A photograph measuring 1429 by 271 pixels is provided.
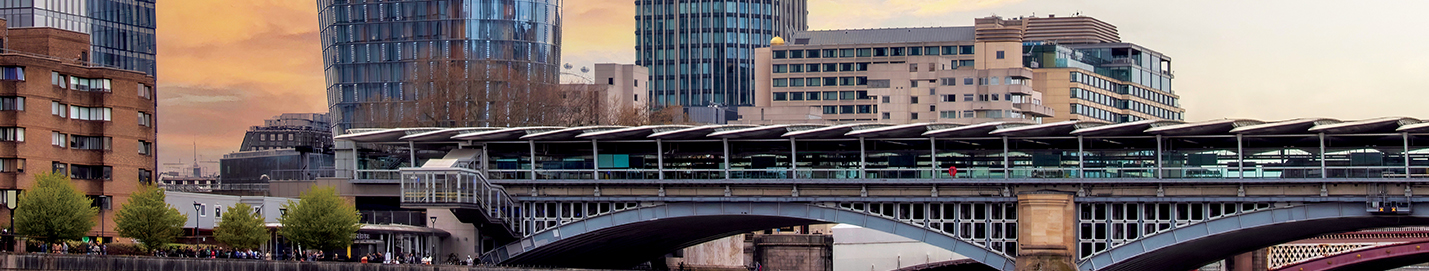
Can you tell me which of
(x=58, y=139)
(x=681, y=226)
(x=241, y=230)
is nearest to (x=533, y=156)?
(x=681, y=226)

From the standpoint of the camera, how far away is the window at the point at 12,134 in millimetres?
102312

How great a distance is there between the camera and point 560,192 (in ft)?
328

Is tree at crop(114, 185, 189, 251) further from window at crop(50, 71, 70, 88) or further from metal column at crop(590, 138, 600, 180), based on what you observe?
metal column at crop(590, 138, 600, 180)

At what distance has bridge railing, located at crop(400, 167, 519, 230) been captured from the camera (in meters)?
96.1

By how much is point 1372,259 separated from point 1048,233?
56716 mm

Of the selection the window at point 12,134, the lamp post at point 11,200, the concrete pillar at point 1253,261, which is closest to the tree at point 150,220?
the lamp post at point 11,200

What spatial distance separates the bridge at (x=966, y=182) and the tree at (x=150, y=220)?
37.3ft

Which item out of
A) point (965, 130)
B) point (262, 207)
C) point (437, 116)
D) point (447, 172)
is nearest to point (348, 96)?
point (437, 116)

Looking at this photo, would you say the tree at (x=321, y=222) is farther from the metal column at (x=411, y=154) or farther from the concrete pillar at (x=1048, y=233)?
the concrete pillar at (x=1048, y=233)

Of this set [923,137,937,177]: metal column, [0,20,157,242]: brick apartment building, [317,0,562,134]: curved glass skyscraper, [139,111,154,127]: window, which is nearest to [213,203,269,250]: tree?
[0,20,157,242]: brick apartment building

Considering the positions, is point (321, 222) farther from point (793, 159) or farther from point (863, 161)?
point (863, 161)

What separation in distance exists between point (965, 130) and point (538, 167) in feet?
75.2

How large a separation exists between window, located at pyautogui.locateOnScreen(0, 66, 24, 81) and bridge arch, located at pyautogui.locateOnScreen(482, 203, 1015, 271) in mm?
26042

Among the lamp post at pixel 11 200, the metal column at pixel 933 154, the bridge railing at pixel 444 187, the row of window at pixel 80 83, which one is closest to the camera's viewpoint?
the metal column at pixel 933 154
